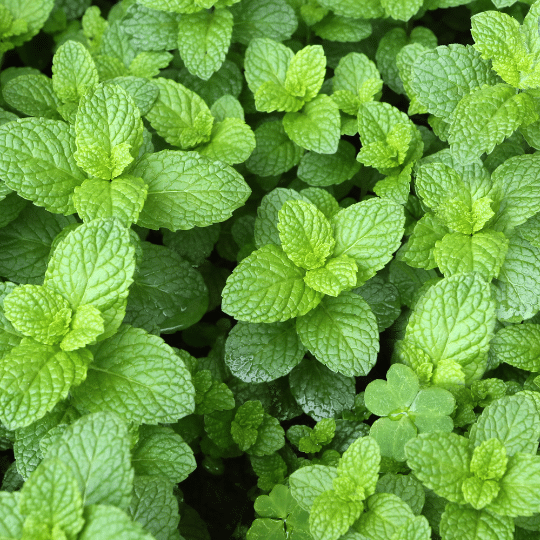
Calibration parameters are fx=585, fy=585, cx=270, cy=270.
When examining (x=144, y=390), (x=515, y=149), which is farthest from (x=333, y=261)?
(x=515, y=149)

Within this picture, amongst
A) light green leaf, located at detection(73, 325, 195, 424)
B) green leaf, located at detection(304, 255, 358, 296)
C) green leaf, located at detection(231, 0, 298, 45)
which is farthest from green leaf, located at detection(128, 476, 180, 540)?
green leaf, located at detection(231, 0, 298, 45)

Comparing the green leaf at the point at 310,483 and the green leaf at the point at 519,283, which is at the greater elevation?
the green leaf at the point at 519,283

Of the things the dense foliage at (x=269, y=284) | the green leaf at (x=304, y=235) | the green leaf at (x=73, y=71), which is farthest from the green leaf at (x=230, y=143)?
the green leaf at (x=73, y=71)

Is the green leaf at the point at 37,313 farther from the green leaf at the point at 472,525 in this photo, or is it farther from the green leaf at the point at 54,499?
the green leaf at the point at 472,525

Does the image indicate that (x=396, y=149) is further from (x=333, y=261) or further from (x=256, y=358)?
(x=256, y=358)

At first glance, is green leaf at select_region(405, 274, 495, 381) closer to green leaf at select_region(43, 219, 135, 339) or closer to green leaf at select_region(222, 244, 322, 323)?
green leaf at select_region(222, 244, 322, 323)

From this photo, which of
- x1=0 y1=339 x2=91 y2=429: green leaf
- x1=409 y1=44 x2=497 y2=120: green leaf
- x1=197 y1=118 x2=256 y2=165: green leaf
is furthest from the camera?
x1=197 y1=118 x2=256 y2=165: green leaf
